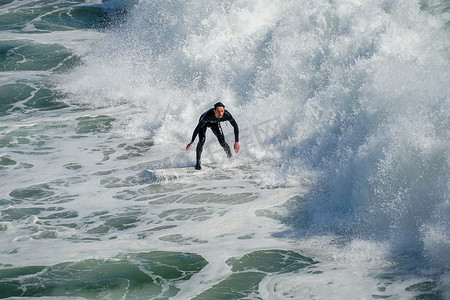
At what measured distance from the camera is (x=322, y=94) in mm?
12609

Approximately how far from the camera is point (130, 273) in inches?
297

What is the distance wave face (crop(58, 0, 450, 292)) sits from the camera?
8.42 metres

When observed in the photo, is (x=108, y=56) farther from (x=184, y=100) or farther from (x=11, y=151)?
(x=11, y=151)

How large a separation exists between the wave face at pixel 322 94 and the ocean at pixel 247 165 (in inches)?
1.6

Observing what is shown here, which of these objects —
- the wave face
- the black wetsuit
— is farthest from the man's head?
the wave face

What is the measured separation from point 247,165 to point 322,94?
2314 mm

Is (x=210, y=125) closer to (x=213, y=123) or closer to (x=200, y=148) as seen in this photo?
(x=213, y=123)

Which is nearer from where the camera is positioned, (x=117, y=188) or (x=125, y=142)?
(x=117, y=188)

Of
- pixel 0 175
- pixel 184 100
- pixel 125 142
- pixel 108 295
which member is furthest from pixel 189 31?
pixel 108 295

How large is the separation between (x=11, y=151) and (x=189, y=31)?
27.4 ft

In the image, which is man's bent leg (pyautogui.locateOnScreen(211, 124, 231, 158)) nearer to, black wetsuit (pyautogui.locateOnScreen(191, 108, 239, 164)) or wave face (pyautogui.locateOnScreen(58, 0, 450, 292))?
black wetsuit (pyautogui.locateOnScreen(191, 108, 239, 164))

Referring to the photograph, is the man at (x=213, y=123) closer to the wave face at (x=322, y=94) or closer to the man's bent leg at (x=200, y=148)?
the man's bent leg at (x=200, y=148)

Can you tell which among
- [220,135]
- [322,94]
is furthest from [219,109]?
[322,94]

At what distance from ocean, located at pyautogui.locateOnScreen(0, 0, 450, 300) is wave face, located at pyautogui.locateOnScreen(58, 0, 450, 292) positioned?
0.04m
